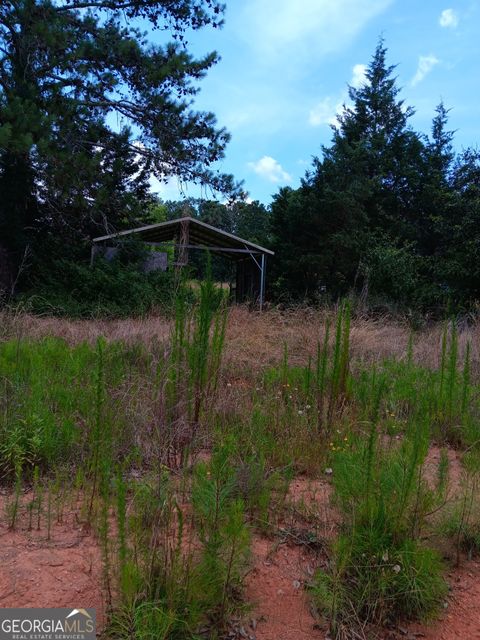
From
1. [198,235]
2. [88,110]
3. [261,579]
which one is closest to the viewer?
[261,579]

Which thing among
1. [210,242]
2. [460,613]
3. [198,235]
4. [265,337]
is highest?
[198,235]

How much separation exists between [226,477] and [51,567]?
0.88 m

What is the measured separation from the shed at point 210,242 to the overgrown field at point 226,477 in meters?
8.56

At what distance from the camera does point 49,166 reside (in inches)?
391

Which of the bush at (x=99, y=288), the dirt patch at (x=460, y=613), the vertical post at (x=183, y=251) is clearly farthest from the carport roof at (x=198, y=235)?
the dirt patch at (x=460, y=613)

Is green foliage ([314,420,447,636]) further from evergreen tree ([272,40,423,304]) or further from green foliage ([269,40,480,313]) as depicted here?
evergreen tree ([272,40,423,304])

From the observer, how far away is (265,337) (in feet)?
23.5

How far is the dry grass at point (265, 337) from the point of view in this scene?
19.7ft

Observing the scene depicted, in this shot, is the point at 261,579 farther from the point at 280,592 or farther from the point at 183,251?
the point at 183,251

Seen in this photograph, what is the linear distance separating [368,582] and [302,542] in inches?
17.1

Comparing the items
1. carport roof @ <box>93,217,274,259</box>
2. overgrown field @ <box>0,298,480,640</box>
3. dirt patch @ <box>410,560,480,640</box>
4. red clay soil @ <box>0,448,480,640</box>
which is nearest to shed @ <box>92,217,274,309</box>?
carport roof @ <box>93,217,274,259</box>

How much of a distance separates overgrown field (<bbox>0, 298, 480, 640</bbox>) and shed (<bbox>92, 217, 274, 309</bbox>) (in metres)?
8.56

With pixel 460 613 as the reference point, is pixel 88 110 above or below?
above

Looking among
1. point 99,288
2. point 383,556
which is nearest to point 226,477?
point 383,556
